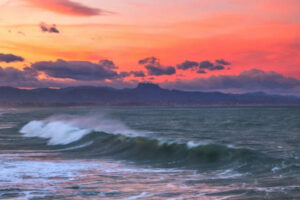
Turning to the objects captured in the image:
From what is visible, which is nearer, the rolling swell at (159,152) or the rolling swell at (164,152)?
the rolling swell at (159,152)

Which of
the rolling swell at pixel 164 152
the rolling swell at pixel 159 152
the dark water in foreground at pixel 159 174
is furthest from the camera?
the rolling swell at pixel 164 152

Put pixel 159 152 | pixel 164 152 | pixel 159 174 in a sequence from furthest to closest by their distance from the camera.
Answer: pixel 159 152 < pixel 164 152 < pixel 159 174

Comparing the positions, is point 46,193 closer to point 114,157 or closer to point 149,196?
point 149,196

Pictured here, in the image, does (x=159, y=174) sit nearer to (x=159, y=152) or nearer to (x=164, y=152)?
(x=164, y=152)

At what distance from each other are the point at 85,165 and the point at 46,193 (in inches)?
304

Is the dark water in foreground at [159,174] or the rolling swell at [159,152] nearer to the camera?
the dark water in foreground at [159,174]

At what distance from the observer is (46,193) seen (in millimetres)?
15242

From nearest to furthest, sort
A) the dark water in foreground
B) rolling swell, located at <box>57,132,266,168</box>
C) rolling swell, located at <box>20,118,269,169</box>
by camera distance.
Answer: the dark water in foreground → rolling swell, located at <box>20,118,269,169</box> → rolling swell, located at <box>57,132,266,168</box>

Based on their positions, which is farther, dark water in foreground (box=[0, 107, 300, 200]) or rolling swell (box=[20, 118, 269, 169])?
rolling swell (box=[20, 118, 269, 169])

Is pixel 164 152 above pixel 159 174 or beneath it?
above

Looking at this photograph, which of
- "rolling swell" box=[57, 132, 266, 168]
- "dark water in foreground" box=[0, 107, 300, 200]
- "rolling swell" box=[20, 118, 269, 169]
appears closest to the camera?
"dark water in foreground" box=[0, 107, 300, 200]

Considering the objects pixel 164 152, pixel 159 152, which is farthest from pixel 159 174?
pixel 159 152

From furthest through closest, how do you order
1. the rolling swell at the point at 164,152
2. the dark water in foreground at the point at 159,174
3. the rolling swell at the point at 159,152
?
the rolling swell at the point at 164,152 < the rolling swell at the point at 159,152 < the dark water in foreground at the point at 159,174

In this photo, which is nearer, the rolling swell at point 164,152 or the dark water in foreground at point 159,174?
the dark water in foreground at point 159,174
